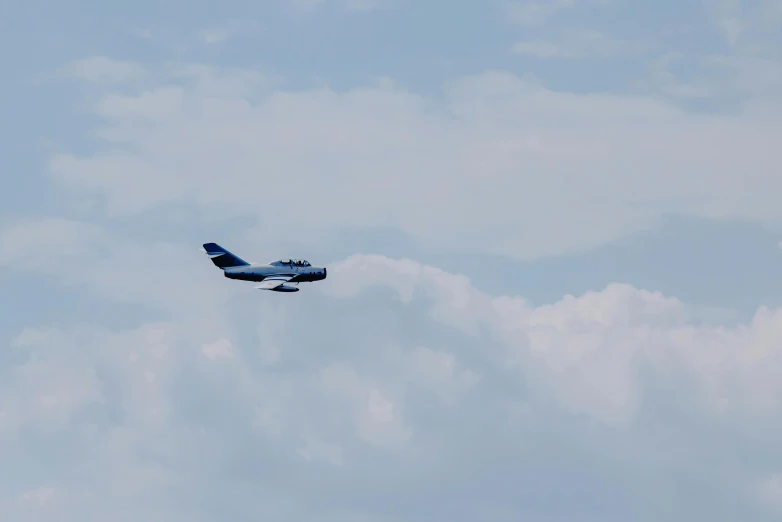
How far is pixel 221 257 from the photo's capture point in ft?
565

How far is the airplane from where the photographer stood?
17100 centimetres

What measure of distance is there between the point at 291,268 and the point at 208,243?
16560 millimetres

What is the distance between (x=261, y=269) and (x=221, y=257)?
8044mm

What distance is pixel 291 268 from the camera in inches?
6747

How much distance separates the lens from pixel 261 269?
171625 mm

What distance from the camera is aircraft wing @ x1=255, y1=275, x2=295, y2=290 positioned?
16307cm

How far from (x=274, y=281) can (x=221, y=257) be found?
40.0 feet

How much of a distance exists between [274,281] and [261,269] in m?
5.06

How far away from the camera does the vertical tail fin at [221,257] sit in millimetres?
171625

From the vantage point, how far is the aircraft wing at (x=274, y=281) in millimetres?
163075

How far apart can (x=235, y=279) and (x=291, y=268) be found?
11271mm

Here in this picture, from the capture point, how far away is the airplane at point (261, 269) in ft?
561

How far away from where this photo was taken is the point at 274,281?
168 meters
